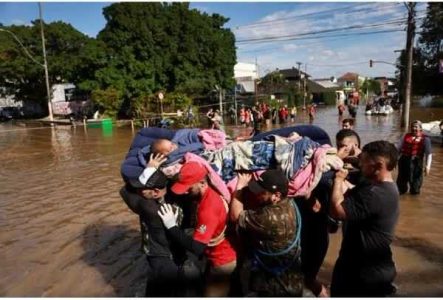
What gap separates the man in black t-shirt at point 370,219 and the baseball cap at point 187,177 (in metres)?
0.95

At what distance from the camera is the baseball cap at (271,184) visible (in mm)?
2689

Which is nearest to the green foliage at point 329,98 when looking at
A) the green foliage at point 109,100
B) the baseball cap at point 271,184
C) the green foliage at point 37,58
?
the green foliage at point 37,58

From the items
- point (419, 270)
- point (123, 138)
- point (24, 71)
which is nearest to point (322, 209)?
point (419, 270)

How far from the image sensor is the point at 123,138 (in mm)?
22031

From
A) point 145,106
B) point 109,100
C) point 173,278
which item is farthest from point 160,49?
point 173,278

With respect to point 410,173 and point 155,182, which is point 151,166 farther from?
point 410,173

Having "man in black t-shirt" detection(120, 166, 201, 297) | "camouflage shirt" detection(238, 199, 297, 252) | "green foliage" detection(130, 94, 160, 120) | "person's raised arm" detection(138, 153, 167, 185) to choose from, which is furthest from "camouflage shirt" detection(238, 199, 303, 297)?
"green foliage" detection(130, 94, 160, 120)

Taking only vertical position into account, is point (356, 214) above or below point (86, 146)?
above

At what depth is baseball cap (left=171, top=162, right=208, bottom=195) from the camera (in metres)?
2.88

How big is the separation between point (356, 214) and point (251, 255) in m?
0.82

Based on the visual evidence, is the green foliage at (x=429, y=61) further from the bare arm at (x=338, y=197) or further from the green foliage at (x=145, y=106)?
the bare arm at (x=338, y=197)

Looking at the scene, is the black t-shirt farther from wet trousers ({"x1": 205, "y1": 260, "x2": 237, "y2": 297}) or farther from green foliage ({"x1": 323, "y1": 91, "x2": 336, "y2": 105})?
green foliage ({"x1": 323, "y1": 91, "x2": 336, "y2": 105})

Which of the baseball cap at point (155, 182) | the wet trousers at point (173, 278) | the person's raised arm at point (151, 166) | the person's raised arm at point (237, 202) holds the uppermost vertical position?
the person's raised arm at point (151, 166)

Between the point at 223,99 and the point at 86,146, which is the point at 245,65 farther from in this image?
the point at 86,146
